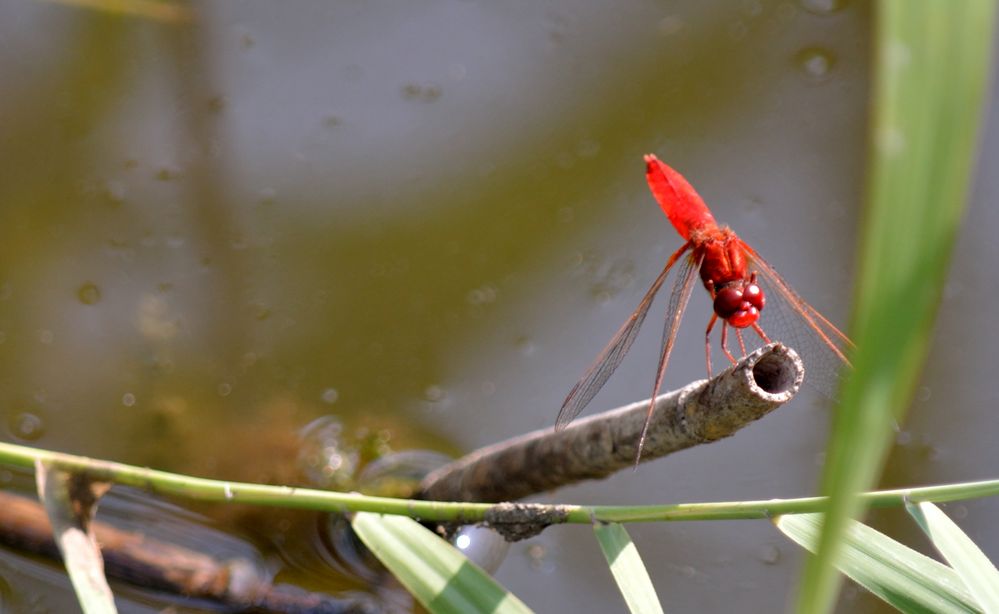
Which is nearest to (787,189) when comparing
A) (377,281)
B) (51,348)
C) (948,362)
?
(948,362)

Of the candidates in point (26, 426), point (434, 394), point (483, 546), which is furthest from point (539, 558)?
point (26, 426)

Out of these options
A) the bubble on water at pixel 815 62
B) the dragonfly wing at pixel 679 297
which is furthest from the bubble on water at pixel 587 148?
the dragonfly wing at pixel 679 297

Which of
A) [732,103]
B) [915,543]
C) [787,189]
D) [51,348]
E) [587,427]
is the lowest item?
[51,348]

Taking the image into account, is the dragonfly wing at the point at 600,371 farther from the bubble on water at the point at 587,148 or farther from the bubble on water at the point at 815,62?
the bubble on water at the point at 815,62

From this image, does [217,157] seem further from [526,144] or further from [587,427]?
[587,427]

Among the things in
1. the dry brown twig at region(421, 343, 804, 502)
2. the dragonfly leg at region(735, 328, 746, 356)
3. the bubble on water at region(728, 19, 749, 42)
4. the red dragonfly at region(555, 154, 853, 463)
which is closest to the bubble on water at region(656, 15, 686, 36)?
the bubble on water at region(728, 19, 749, 42)

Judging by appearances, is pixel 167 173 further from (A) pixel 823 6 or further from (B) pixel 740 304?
(A) pixel 823 6
